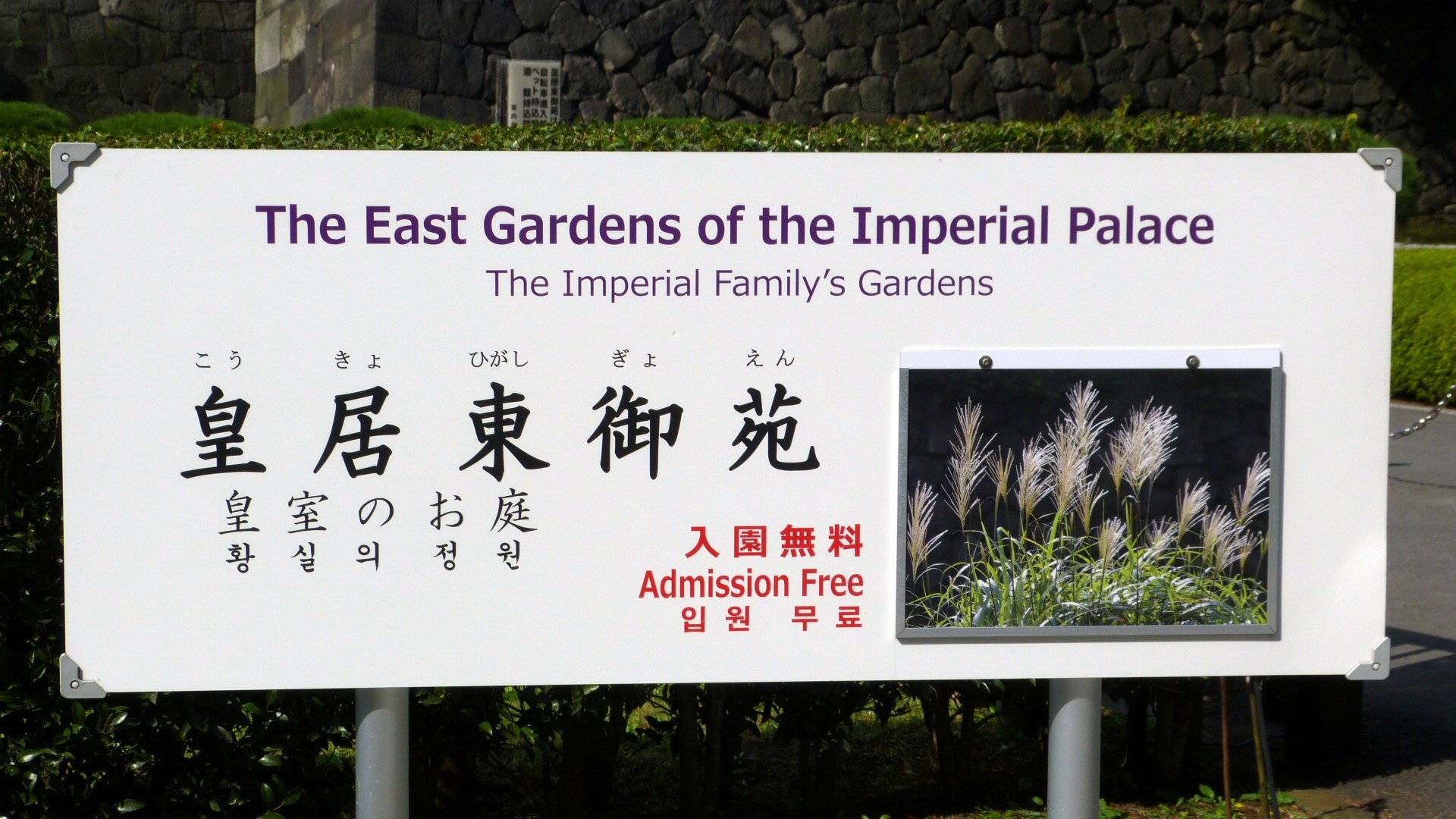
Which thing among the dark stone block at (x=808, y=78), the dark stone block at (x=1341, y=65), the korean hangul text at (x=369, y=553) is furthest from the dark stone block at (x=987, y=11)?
the korean hangul text at (x=369, y=553)

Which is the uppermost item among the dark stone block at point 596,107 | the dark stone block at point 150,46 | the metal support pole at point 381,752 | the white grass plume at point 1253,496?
the dark stone block at point 150,46

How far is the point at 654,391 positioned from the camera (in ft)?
8.78

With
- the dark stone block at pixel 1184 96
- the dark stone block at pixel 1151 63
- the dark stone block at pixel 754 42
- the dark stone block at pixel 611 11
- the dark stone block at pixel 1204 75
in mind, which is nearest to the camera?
the dark stone block at pixel 611 11

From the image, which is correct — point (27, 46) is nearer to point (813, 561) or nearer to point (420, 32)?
point (420, 32)

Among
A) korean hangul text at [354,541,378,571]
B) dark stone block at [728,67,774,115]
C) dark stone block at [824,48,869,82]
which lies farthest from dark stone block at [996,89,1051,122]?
korean hangul text at [354,541,378,571]

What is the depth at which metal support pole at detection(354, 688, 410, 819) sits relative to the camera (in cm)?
284

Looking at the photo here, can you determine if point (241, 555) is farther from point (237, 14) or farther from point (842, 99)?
point (237, 14)

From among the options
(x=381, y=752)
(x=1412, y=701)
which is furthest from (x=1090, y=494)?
(x=1412, y=701)

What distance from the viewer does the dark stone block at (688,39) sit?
14414 millimetres

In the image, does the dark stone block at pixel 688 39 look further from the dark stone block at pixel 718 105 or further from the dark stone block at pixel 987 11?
the dark stone block at pixel 987 11

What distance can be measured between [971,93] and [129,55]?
9579 millimetres

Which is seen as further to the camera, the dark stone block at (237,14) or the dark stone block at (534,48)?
the dark stone block at (237,14)

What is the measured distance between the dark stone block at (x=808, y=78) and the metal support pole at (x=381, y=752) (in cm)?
1299

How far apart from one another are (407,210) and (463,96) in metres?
10.8
